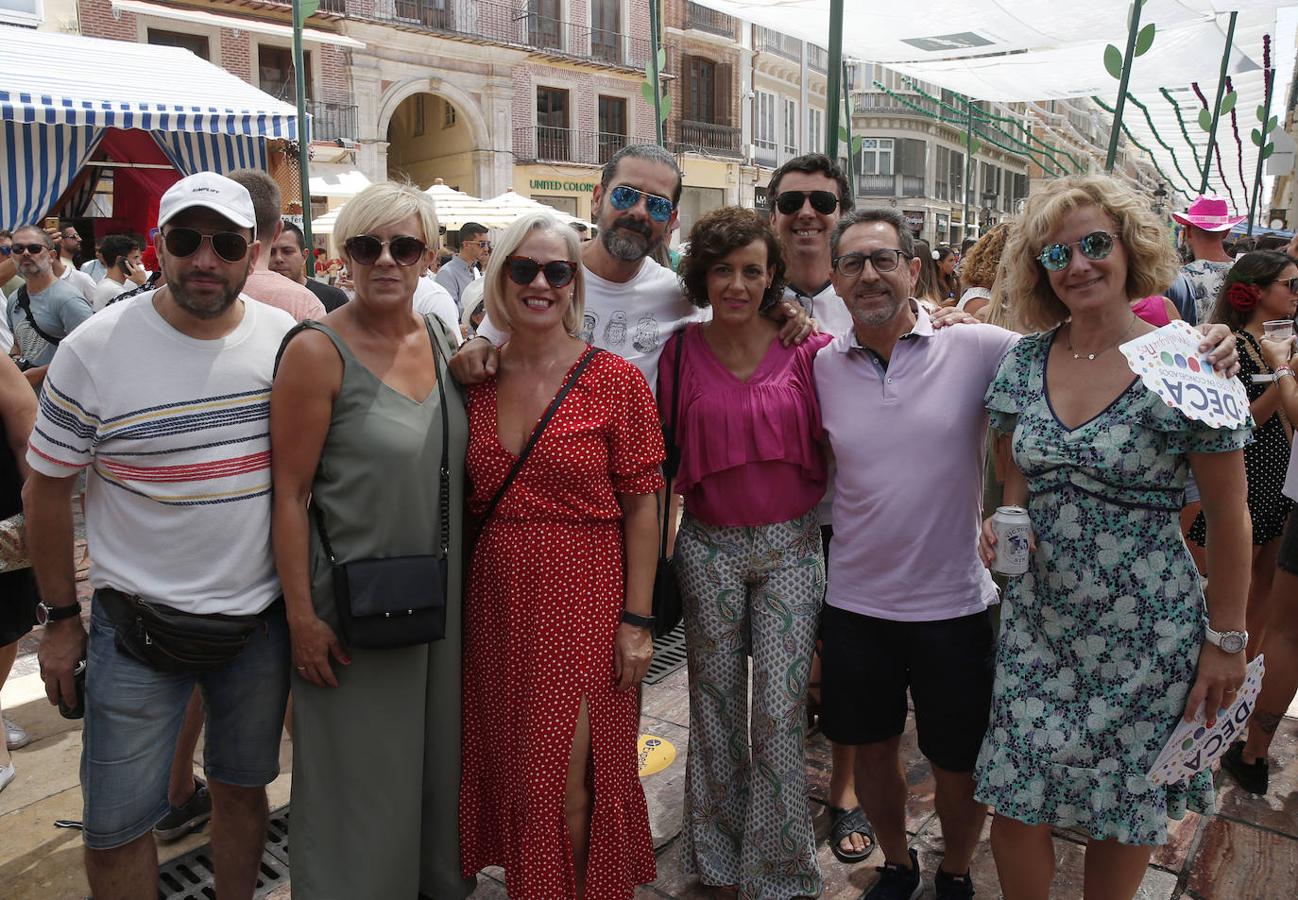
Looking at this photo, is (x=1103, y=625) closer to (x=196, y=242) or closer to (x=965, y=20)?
(x=196, y=242)

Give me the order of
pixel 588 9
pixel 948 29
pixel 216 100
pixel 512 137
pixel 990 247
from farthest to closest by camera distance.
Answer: pixel 588 9
pixel 512 137
pixel 948 29
pixel 216 100
pixel 990 247

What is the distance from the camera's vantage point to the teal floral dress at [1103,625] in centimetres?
218

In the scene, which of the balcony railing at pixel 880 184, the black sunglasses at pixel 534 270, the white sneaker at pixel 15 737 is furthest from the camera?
the balcony railing at pixel 880 184

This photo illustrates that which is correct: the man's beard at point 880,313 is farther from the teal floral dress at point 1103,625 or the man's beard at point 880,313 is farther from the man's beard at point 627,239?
the man's beard at point 627,239

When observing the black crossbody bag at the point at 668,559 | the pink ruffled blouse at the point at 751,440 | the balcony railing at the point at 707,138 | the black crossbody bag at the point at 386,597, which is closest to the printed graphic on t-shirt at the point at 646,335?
the black crossbody bag at the point at 668,559

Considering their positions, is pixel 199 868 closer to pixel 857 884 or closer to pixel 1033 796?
pixel 857 884

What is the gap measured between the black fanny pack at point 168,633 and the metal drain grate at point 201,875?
34.5 inches

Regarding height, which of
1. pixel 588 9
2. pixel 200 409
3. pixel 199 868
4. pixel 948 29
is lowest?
pixel 199 868

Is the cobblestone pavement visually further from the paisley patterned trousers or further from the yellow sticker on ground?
the paisley patterned trousers

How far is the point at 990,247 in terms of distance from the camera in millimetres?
4461

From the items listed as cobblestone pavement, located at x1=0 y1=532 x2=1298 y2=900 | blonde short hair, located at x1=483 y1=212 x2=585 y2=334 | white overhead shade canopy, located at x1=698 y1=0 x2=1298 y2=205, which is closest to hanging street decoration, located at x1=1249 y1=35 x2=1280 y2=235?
white overhead shade canopy, located at x1=698 y1=0 x2=1298 y2=205

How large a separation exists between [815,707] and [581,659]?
68.6 inches

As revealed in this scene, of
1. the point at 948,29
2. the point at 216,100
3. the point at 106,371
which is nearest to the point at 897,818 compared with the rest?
the point at 106,371

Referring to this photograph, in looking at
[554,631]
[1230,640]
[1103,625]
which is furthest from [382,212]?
[1230,640]
